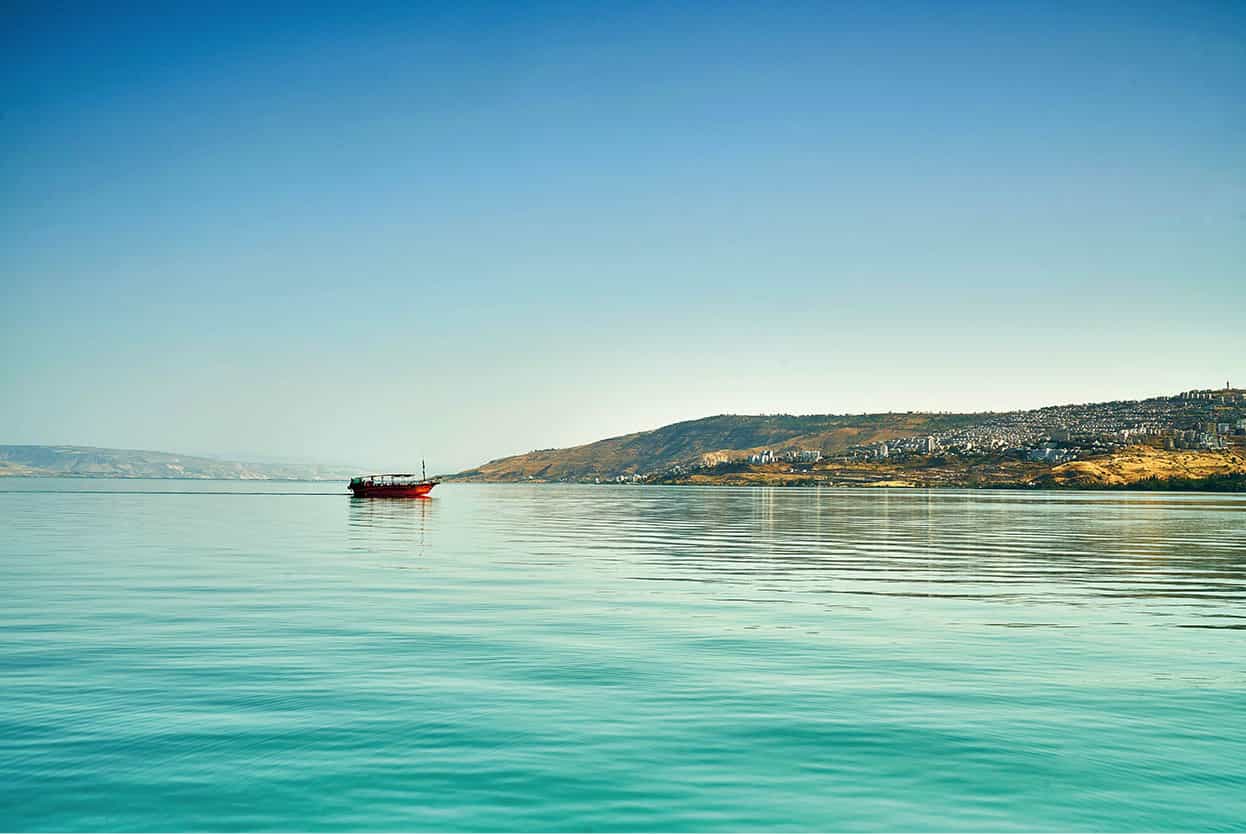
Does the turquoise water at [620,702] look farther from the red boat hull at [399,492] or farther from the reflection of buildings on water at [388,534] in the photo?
the red boat hull at [399,492]

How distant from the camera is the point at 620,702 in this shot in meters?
18.7

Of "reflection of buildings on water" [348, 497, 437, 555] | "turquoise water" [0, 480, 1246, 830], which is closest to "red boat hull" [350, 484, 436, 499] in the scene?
"reflection of buildings on water" [348, 497, 437, 555]

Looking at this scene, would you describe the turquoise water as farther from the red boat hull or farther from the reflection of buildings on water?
the red boat hull

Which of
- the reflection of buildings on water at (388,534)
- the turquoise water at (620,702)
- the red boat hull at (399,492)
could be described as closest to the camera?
the turquoise water at (620,702)

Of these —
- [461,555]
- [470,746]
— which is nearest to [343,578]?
[461,555]

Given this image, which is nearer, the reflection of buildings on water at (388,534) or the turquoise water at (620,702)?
the turquoise water at (620,702)

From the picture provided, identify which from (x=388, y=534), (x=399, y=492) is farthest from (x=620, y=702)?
(x=399, y=492)

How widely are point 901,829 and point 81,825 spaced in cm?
1025

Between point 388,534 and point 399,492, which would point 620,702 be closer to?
point 388,534

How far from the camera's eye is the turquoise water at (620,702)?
1305 centimetres

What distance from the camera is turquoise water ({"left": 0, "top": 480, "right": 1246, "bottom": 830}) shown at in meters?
13.1

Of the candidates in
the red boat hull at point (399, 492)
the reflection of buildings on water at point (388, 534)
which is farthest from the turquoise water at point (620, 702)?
the red boat hull at point (399, 492)

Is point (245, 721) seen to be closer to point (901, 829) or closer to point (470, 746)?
point (470, 746)

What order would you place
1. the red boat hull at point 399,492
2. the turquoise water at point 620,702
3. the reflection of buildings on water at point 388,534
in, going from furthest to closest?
the red boat hull at point 399,492
the reflection of buildings on water at point 388,534
the turquoise water at point 620,702
